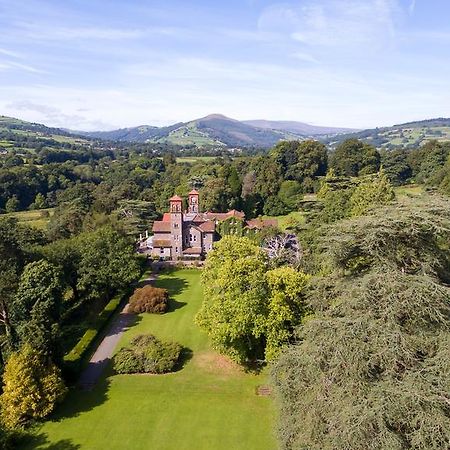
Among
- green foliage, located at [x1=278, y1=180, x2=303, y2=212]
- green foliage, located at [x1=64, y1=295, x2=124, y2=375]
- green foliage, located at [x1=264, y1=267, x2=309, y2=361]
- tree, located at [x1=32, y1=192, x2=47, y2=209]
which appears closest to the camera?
green foliage, located at [x1=264, y1=267, x2=309, y2=361]

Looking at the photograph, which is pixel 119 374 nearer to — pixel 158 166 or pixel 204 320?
pixel 204 320

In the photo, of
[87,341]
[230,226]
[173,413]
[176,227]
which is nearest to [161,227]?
[176,227]

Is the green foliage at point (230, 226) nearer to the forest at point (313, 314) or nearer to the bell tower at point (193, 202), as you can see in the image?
the bell tower at point (193, 202)

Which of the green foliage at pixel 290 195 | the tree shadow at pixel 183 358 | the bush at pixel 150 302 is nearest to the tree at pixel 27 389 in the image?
the tree shadow at pixel 183 358

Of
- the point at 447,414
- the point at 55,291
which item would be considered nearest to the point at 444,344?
the point at 447,414

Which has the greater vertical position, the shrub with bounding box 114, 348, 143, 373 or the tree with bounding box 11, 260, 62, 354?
the tree with bounding box 11, 260, 62, 354

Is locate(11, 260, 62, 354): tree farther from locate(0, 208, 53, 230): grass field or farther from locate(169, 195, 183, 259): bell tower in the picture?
locate(0, 208, 53, 230): grass field

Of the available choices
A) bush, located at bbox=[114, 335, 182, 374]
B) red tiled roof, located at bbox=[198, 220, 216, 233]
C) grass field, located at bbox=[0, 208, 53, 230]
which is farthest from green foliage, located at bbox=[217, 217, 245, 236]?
grass field, located at bbox=[0, 208, 53, 230]

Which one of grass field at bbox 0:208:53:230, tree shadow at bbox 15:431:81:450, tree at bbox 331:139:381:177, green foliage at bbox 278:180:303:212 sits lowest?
tree shadow at bbox 15:431:81:450
